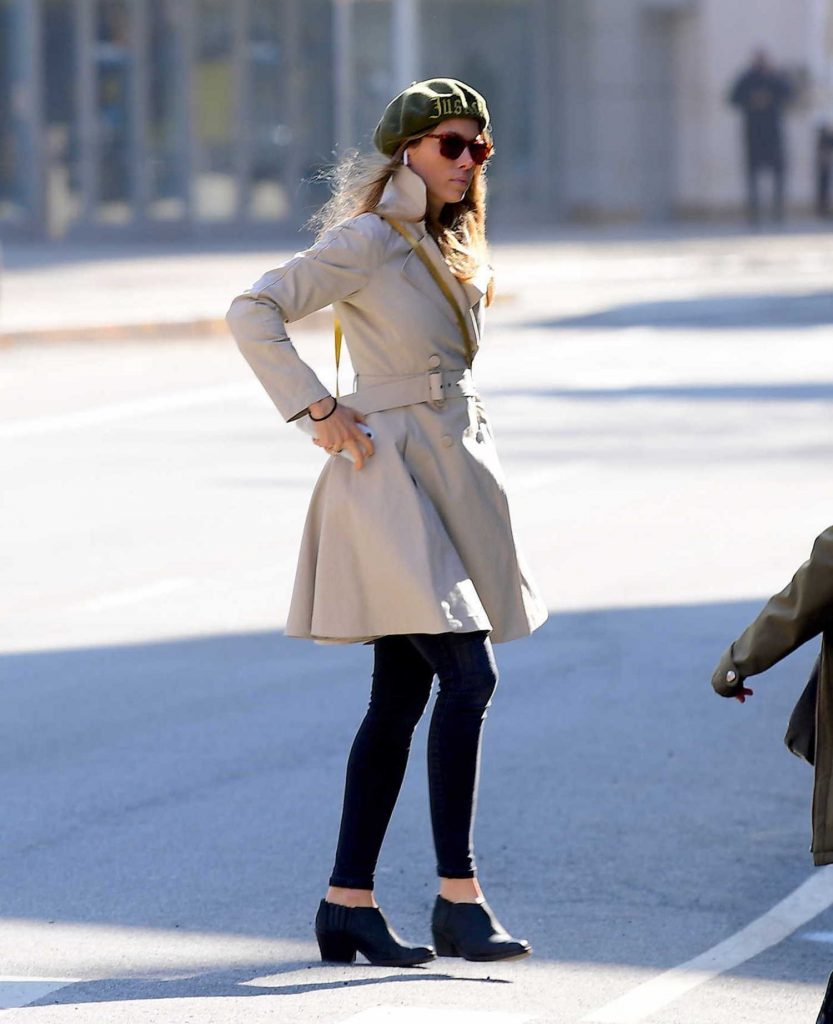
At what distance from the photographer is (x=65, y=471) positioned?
12789mm

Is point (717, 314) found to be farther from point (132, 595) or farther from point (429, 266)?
point (429, 266)

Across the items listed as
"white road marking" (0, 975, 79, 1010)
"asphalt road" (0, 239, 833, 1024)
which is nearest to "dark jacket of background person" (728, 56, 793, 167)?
"asphalt road" (0, 239, 833, 1024)

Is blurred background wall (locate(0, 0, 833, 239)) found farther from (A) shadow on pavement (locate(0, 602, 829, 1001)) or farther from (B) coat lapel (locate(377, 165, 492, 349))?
(B) coat lapel (locate(377, 165, 492, 349))

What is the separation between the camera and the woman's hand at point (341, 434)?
4.61 meters

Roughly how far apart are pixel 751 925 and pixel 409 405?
1.49 metres

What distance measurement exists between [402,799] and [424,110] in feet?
7.84

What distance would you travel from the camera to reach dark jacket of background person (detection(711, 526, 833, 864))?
3928 millimetres

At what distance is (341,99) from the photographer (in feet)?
112

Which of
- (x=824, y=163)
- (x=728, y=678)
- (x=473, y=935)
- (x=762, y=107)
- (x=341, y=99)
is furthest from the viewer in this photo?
(x=824, y=163)

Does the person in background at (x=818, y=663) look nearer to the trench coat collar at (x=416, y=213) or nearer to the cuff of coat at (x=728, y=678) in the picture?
the cuff of coat at (x=728, y=678)

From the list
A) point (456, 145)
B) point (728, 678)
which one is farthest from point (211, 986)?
point (456, 145)

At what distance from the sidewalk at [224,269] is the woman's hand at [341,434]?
1515 cm

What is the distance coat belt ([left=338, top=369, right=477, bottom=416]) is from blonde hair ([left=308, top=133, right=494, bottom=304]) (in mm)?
212

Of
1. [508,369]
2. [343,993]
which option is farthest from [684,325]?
[343,993]
